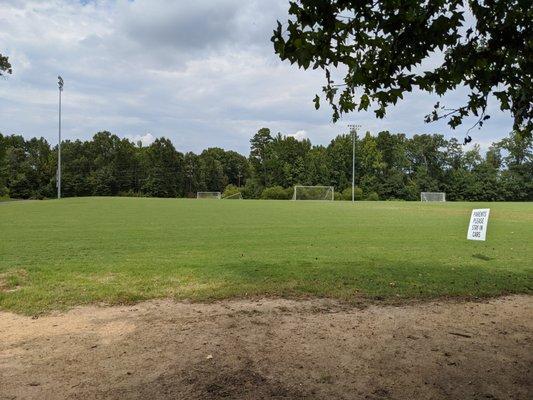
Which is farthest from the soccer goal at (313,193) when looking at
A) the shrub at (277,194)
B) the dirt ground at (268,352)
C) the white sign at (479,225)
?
the dirt ground at (268,352)

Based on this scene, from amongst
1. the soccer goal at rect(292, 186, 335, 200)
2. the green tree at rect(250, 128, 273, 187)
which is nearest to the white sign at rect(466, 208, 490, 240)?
the soccer goal at rect(292, 186, 335, 200)

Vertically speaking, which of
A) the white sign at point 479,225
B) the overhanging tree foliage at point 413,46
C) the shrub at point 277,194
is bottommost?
the shrub at point 277,194

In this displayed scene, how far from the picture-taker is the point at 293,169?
98.8m

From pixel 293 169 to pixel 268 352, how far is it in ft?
310

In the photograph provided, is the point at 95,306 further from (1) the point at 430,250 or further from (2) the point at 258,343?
(1) the point at 430,250

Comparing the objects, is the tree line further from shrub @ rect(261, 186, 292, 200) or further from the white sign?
the white sign

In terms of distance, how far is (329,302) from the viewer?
22.0 ft

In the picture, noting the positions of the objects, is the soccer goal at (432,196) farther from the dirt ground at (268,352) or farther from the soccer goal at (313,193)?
the dirt ground at (268,352)

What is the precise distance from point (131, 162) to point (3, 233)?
86.6 metres

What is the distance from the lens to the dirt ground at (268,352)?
157 inches

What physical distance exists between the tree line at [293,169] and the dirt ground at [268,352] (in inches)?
3148

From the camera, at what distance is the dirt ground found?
3.98 meters

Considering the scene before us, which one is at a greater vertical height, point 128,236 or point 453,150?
point 453,150

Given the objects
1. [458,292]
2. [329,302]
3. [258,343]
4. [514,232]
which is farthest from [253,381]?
[514,232]
